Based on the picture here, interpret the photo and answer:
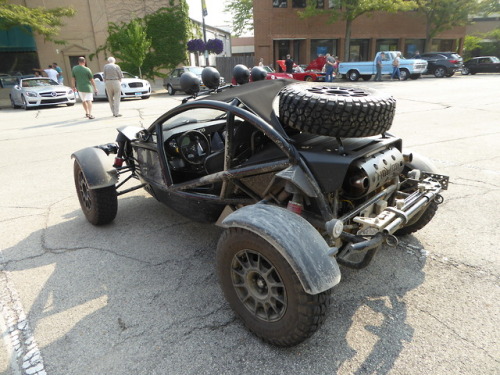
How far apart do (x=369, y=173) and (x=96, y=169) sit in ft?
9.09

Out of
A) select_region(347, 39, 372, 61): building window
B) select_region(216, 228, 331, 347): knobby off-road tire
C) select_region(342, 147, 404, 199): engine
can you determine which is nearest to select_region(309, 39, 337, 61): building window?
select_region(347, 39, 372, 61): building window

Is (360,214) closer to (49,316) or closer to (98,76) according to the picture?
(49,316)

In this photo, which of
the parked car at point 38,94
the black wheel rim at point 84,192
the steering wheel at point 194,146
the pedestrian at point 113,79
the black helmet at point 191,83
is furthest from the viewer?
the parked car at point 38,94

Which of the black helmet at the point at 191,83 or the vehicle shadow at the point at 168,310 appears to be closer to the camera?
the vehicle shadow at the point at 168,310

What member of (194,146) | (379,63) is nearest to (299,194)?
(194,146)

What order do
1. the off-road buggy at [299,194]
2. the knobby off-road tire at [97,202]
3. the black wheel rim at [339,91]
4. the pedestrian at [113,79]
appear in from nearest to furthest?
the off-road buggy at [299,194] → the black wheel rim at [339,91] → the knobby off-road tire at [97,202] → the pedestrian at [113,79]

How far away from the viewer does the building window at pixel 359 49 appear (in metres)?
36.0

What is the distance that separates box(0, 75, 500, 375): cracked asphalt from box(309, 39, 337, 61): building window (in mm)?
32505

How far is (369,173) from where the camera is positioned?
7.75ft

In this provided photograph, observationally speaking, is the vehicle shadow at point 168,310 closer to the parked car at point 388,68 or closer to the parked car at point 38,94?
the parked car at point 38,94

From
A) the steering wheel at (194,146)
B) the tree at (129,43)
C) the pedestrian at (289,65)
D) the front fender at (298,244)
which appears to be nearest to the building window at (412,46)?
the pedestrian at (289,65)

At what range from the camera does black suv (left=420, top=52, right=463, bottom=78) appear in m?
24.6

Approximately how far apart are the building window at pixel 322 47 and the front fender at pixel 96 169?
33.5 metres

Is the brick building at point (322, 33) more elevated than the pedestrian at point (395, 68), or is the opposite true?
the brick building at point (322, 33)
